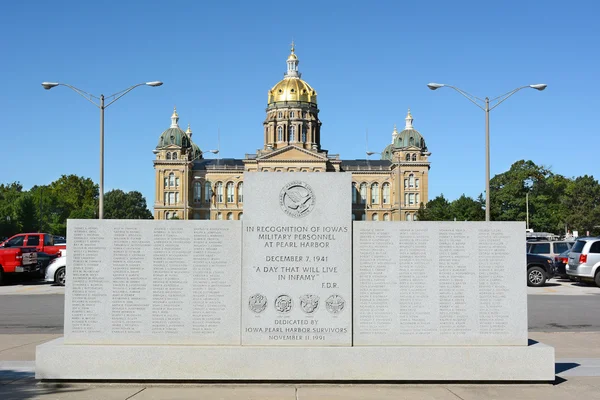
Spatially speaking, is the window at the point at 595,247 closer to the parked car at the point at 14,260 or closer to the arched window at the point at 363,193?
the parked car at the point at 14,260

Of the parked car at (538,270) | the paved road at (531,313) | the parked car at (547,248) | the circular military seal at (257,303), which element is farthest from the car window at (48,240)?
the circular military seal at (257,303)

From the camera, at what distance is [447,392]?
7715 mm

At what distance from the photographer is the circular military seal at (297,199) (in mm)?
8289

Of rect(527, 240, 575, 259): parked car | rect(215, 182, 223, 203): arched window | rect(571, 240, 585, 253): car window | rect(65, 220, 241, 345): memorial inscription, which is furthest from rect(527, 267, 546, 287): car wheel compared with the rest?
rect(215, 182, 223, 203): arched window

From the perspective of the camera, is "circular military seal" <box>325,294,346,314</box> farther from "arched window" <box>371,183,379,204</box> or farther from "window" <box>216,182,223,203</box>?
"window" <box>216,182,223,203</box>

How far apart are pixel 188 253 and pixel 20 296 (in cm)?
1581

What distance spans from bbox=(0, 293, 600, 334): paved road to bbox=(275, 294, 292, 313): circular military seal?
6.74 m

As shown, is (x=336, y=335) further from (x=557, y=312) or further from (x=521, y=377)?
(x=557, y=312)

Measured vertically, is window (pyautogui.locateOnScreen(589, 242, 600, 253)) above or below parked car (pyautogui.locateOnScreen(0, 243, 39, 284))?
above

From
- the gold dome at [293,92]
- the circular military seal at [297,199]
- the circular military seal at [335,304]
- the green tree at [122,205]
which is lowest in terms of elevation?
the circular military seal at [335,304]

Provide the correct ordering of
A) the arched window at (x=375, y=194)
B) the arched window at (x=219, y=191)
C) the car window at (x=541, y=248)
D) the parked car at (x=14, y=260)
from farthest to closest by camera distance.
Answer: the arched window at (x=219, y=191)
the arched window at (x=375, y=194)
the car window at (x=541, y=248)
the parked car at (x=14, y=260)

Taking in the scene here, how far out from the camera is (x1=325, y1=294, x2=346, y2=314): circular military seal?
26.8 feet

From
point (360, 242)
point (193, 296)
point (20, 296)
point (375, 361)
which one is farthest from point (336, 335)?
point (20, 296)

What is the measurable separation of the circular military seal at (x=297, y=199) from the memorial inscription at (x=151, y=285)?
2.09 feet
